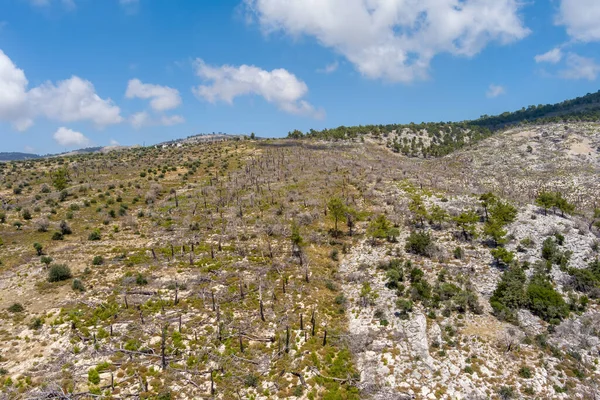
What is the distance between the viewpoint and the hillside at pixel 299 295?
18219mm

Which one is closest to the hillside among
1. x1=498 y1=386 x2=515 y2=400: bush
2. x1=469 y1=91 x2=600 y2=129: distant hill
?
x1=498 y1=386 x2=515 y2=400: bush

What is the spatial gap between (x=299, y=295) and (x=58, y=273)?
1969 cm

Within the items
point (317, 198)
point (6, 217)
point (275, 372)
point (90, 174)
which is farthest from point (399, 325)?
point (90, 174)

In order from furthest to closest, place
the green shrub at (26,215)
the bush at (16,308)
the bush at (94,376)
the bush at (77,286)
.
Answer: the green shrub at (26,215) → the bush at (77,286) → the bush at (16,308) → the bush at (94,376)

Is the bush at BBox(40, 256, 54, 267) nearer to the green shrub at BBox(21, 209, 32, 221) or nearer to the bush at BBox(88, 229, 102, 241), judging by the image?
the bush at BBox(88, 229, 102, 241)

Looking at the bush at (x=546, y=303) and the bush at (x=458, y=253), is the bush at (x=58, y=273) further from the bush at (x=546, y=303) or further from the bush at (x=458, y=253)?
the bush at (x=546, y=303)

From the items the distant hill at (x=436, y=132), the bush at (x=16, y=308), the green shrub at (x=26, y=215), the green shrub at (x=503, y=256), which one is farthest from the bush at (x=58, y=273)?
the distant hill at (x=436, y=132)

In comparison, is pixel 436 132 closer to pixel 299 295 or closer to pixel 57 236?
pixel 299 295

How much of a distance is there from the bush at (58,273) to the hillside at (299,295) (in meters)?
0.11

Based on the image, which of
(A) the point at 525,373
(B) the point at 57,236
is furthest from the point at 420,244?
(B) the point at 57,236

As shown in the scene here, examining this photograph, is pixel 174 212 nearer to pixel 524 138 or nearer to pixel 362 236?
pixel 362 236

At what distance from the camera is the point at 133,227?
126 ft

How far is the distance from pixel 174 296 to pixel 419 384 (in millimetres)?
17802

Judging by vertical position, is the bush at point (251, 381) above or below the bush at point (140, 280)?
below
